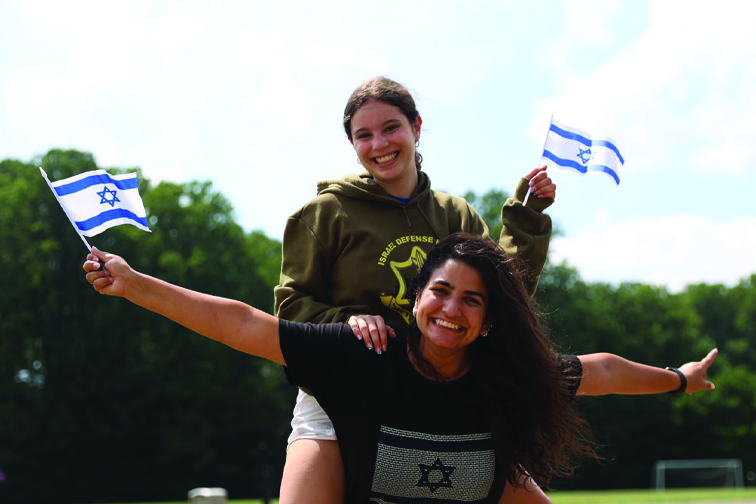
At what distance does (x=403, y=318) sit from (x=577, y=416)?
3.44 feet

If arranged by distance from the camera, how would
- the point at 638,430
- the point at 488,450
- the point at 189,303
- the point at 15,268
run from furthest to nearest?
the point at 638,430 < the point at 15,268 < the point at 488,450 < the point at 189,303

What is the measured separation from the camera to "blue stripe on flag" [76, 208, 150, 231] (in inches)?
187

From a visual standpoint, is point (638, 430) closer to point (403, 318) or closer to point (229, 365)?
point (229, 365)

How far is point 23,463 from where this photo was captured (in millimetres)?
39000

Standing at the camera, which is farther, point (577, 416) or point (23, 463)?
point (23, 463)

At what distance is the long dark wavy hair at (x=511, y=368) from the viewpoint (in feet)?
15.0

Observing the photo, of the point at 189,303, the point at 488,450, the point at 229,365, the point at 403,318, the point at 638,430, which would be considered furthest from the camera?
the point at 638,430

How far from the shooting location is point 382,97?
5.09m

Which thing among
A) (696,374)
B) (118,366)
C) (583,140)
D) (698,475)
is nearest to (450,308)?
(696,374)

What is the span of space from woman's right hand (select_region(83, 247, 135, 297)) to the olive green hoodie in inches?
39.8

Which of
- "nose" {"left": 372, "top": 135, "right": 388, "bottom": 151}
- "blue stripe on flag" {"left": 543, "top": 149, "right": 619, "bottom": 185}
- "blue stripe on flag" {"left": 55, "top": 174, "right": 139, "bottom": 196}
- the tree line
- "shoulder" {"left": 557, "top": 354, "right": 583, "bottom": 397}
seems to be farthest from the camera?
the tree line

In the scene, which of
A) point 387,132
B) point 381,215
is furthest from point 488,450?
point 387,132

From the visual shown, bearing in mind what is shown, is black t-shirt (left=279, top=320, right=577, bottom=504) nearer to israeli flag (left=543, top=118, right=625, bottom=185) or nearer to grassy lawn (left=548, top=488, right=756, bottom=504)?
israeli flag (left=543, top=118, right=625, bottom=185)

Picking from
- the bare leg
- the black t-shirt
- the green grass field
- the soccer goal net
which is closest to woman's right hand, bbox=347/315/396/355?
the black t-shirt
